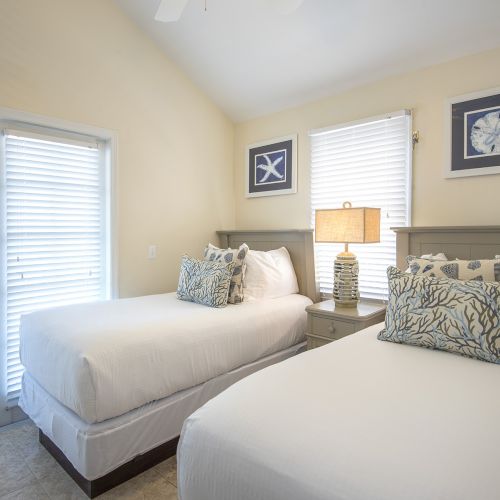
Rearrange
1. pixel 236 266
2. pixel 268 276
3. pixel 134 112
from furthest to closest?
A: pixel 134 112, pixel 268 276, pixel 236 266

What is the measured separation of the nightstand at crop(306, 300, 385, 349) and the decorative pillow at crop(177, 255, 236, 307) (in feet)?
1.98

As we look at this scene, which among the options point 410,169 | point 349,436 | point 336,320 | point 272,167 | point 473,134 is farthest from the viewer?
point 272,167

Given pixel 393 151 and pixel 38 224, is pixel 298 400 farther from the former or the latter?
pixel 38 224

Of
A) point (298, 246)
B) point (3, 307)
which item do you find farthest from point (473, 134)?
point (3, 307)

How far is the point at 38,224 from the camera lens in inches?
100

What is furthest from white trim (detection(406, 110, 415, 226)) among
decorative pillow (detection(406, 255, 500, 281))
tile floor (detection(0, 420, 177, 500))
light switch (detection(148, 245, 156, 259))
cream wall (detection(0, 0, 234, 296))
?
tile floor (detection(0, 420, 177, 500))

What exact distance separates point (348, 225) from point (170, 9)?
63.3 inches

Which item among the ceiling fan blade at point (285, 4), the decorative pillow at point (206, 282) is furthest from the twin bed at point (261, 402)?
the ceiling fan blade at point (285, 4)

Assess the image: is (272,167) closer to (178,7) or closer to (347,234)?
(347,234)

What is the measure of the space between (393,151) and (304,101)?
3.06 ft

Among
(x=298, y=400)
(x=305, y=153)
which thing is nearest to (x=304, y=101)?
(x=305, y=153)

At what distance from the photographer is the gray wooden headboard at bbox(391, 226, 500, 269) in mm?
2145

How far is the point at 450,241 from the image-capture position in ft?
7.51

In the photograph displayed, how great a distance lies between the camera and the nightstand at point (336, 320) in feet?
7.61
